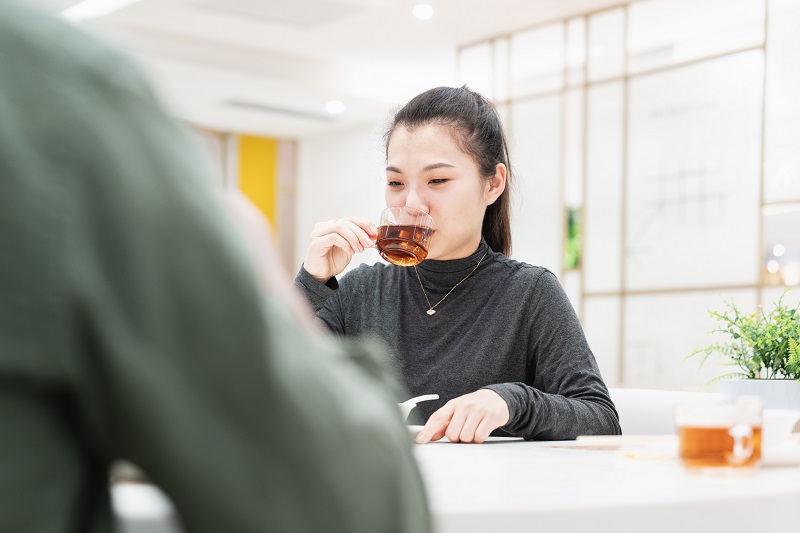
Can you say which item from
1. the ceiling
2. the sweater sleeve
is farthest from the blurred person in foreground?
the ceiling

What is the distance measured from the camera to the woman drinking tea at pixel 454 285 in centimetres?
224

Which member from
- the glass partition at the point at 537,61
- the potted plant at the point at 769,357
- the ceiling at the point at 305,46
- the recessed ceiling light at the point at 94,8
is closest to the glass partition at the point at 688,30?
the ceiling at the point at 305,46

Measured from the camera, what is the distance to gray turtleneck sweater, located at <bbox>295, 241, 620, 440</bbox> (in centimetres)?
207

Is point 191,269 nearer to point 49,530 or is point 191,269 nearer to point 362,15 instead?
point 49,530

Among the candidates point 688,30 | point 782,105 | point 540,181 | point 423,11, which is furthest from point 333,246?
point 540,181

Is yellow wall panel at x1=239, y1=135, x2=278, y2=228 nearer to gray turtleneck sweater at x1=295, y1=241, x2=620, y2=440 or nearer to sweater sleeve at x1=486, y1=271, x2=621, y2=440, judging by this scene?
gray turtleneck sweater at x1=295, y1=241, x2=620, y2=440

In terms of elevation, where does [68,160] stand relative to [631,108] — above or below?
below

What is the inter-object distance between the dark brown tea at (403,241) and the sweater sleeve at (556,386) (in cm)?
28

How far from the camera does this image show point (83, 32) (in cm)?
48

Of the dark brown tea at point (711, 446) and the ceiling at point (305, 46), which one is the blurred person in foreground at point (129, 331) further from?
the ceiling at point (305, 46)

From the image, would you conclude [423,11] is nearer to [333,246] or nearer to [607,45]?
[607,45]

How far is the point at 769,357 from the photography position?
6.24ft

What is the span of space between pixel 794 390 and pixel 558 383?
1.63 ft

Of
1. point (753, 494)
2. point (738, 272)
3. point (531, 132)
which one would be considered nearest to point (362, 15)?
point (531, 132)
